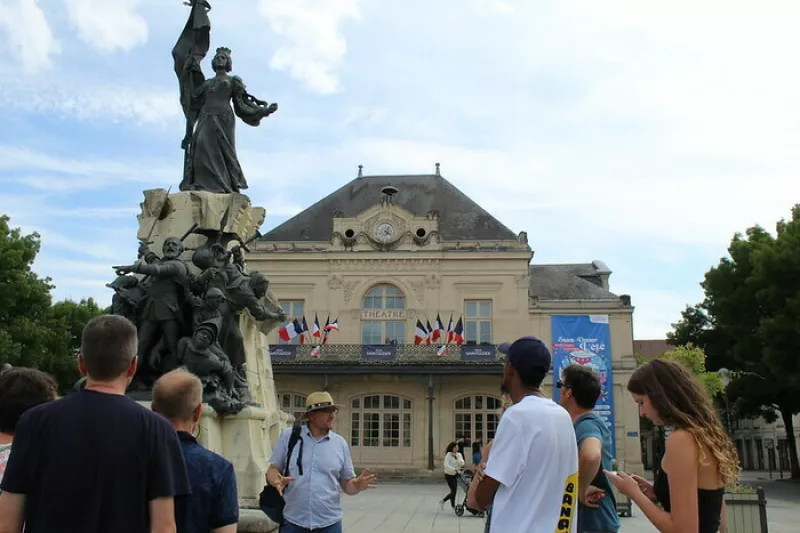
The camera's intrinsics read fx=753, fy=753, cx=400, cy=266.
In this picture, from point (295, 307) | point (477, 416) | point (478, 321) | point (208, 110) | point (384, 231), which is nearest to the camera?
point (208, 110)

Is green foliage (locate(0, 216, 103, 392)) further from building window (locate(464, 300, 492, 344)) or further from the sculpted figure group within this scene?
the sculpted figure group

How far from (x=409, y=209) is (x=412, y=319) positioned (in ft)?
19.8

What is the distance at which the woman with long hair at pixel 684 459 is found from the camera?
111 inches

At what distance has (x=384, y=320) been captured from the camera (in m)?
32.7

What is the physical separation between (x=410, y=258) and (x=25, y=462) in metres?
30.6

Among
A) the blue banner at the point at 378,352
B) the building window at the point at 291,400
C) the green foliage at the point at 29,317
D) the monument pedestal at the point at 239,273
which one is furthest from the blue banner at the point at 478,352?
the monument pedestal at the point at 239,273

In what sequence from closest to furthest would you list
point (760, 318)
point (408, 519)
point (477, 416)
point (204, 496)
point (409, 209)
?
point (204, 496)
point (408, 519)
point (760, 318)
point (477, 416)
point (409, 209)

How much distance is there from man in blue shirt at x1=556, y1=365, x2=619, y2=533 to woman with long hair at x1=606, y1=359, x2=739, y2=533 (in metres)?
0.20

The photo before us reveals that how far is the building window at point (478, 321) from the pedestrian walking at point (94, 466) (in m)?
30.3

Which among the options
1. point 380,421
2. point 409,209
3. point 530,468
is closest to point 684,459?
point 530,468

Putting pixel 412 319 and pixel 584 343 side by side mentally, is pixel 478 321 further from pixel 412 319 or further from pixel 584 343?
pixel 584 343

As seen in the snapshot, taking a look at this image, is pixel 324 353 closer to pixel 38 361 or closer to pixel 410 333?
pixel 410 333

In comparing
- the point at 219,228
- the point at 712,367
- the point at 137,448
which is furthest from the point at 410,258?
the point at 137,448

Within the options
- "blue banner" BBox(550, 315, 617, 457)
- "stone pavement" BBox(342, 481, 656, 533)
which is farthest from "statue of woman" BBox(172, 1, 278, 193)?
"blue banner" BBox(550, 315, 617, 457)
